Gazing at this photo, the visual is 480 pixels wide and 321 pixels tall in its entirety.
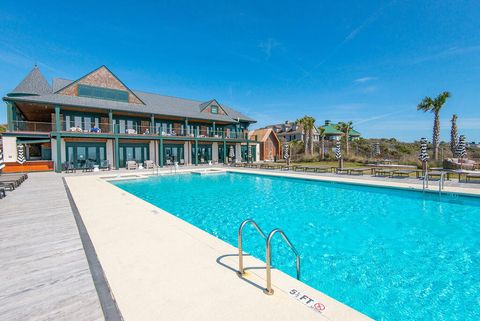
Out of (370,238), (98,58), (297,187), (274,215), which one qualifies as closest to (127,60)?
(98,58)

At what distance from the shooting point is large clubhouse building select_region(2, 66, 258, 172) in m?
17.9

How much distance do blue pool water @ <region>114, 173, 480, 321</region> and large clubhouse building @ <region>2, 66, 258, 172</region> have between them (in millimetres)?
12683

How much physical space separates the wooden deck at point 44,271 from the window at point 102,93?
18.5 m

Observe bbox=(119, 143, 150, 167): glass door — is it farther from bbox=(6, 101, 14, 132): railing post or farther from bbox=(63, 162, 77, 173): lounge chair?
bbox=(6, 101, 14, 132): railing post

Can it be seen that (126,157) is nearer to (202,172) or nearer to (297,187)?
(202,172)

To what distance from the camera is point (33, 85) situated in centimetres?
1859

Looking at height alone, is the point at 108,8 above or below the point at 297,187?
above

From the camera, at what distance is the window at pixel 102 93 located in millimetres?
20812

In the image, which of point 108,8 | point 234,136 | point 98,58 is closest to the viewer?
point 108,8

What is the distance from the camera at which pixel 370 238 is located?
580 cm

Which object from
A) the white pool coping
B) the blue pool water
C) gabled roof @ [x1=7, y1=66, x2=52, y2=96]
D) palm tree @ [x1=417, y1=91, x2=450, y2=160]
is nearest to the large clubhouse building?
gabled roof @ [x1=7, y1=66, x2=52, y2=96]

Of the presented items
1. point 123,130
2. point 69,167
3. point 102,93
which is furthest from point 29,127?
point 123,130

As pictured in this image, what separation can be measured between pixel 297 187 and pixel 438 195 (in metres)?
6.48

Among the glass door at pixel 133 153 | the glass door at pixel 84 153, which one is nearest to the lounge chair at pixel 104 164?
the glass door at pixel 84 153
